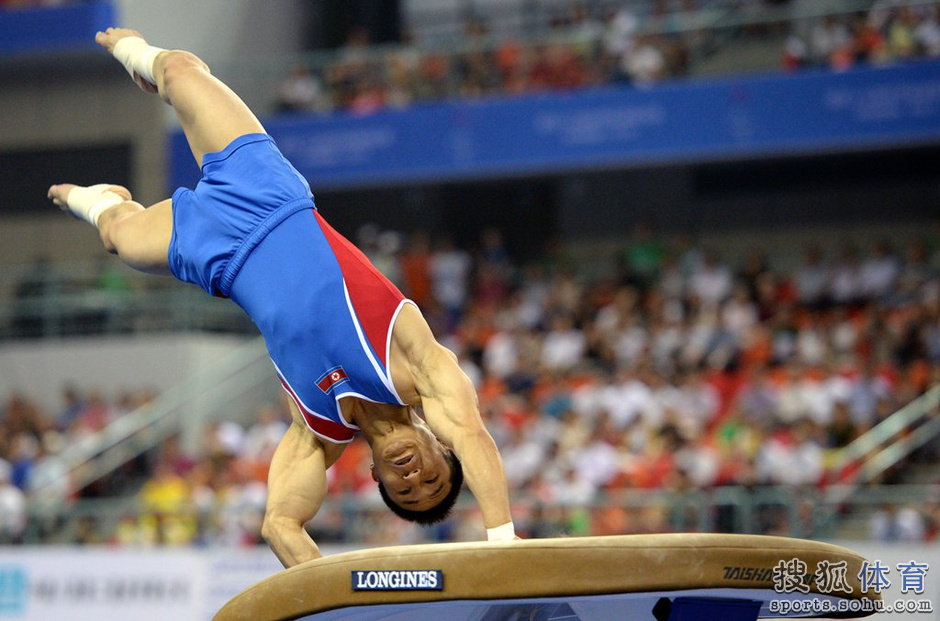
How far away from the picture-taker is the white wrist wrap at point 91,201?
16.9 feet

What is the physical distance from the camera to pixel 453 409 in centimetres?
418

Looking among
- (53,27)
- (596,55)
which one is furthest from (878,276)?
(53,27)

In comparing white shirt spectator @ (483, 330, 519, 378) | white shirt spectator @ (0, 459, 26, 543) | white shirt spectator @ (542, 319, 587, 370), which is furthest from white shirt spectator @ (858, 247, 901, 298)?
white shirt spectator @ (0, 459, 26, 543)

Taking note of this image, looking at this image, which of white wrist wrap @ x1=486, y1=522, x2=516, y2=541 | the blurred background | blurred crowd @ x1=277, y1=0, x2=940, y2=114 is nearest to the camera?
white wrist wrap @ x1=486, y1=522, x2=516, y2=541

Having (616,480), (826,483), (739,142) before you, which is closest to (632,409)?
(616,480)

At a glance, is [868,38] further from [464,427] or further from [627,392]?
[464,427]

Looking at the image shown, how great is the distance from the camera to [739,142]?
13.9m

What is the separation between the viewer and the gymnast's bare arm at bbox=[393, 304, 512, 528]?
159 inches

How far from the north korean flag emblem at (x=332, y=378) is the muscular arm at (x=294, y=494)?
362mm

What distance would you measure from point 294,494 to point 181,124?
154cm

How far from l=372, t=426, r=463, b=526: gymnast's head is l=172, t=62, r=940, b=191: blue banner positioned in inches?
397

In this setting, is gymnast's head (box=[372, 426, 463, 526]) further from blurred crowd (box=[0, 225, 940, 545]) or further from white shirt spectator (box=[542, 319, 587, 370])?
white shirt spectator (box=[542, 319, 587, 370])

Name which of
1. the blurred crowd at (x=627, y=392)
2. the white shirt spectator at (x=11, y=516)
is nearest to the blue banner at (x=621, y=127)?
the blurred crowd at (x=627, y=392)

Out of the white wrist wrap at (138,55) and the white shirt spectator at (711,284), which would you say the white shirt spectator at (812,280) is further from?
the white wrist wrap at (138,55)
